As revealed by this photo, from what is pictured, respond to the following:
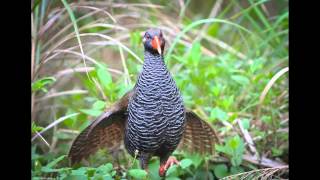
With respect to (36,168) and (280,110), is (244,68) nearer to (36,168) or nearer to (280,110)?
(280,110)

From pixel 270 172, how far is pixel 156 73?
0.81m

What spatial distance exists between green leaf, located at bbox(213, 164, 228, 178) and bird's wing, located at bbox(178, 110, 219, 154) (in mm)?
233

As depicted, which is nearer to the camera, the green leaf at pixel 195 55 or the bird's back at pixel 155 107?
the bird's back at pixel 155 107

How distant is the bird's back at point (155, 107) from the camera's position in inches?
115

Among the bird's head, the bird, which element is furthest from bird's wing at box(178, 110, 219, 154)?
the bird's head

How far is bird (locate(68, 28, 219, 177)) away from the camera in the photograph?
9.57ft

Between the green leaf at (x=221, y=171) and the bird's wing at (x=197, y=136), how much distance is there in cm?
23

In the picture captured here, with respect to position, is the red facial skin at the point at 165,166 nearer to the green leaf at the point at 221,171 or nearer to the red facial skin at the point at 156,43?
the green leaf at the point at 221,171

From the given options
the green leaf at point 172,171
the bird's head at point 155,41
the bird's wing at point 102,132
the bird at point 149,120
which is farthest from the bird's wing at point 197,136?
the bird's head at point 155,41

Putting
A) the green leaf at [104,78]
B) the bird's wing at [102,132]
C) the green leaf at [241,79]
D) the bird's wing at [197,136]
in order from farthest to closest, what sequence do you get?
the green leaf at [241,79] → the green leaf at [104,78] → the bird's wing at [197,136] → the bird's wing at [102,132]

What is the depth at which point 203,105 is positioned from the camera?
4.02m

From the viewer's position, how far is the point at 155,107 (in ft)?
9.58

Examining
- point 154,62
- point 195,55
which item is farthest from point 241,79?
point 154,62
